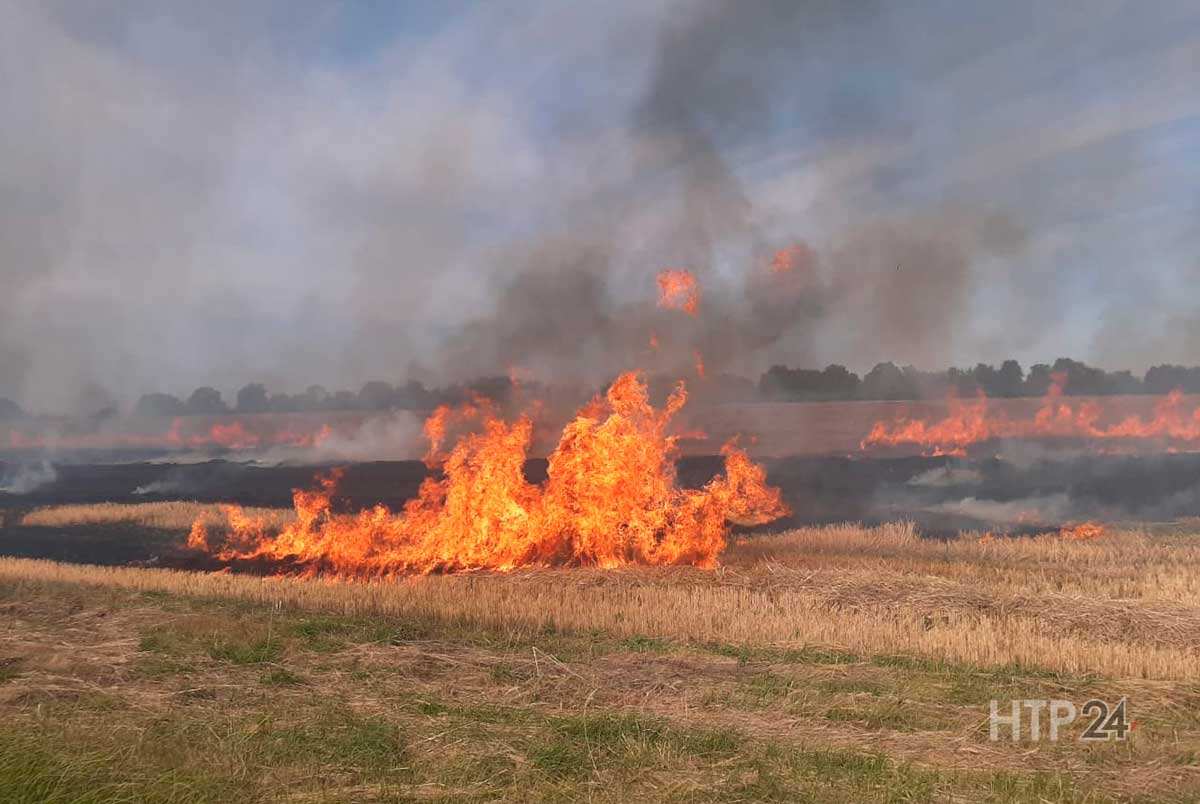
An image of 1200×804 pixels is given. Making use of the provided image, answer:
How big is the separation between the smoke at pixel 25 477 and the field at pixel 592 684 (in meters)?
41.8

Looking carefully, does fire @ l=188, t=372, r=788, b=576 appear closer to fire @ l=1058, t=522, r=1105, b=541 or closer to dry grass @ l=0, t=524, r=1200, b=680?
dry grass @ l=0, t=524, r=1200, b=680

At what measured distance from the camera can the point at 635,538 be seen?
26562 mm

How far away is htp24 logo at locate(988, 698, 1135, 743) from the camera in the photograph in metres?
11.2

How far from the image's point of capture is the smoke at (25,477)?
59550 millimetres

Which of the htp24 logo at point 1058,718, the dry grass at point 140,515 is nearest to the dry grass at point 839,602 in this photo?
the htp24 logo at point 1058,718

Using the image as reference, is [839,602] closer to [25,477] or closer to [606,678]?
[606,678]

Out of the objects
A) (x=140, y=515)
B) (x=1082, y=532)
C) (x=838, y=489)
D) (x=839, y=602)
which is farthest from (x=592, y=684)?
(x=838, y=489)

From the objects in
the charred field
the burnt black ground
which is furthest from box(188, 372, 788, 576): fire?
the burnt black ground

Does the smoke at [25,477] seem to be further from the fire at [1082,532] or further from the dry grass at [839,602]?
the fire at [1082,532]

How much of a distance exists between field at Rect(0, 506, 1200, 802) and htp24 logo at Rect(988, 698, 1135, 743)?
0.17 meters

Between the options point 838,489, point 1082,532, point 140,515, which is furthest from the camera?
point 838,489

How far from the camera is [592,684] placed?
43.7ft

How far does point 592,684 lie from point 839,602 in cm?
835

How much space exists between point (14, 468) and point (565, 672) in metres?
69.6
